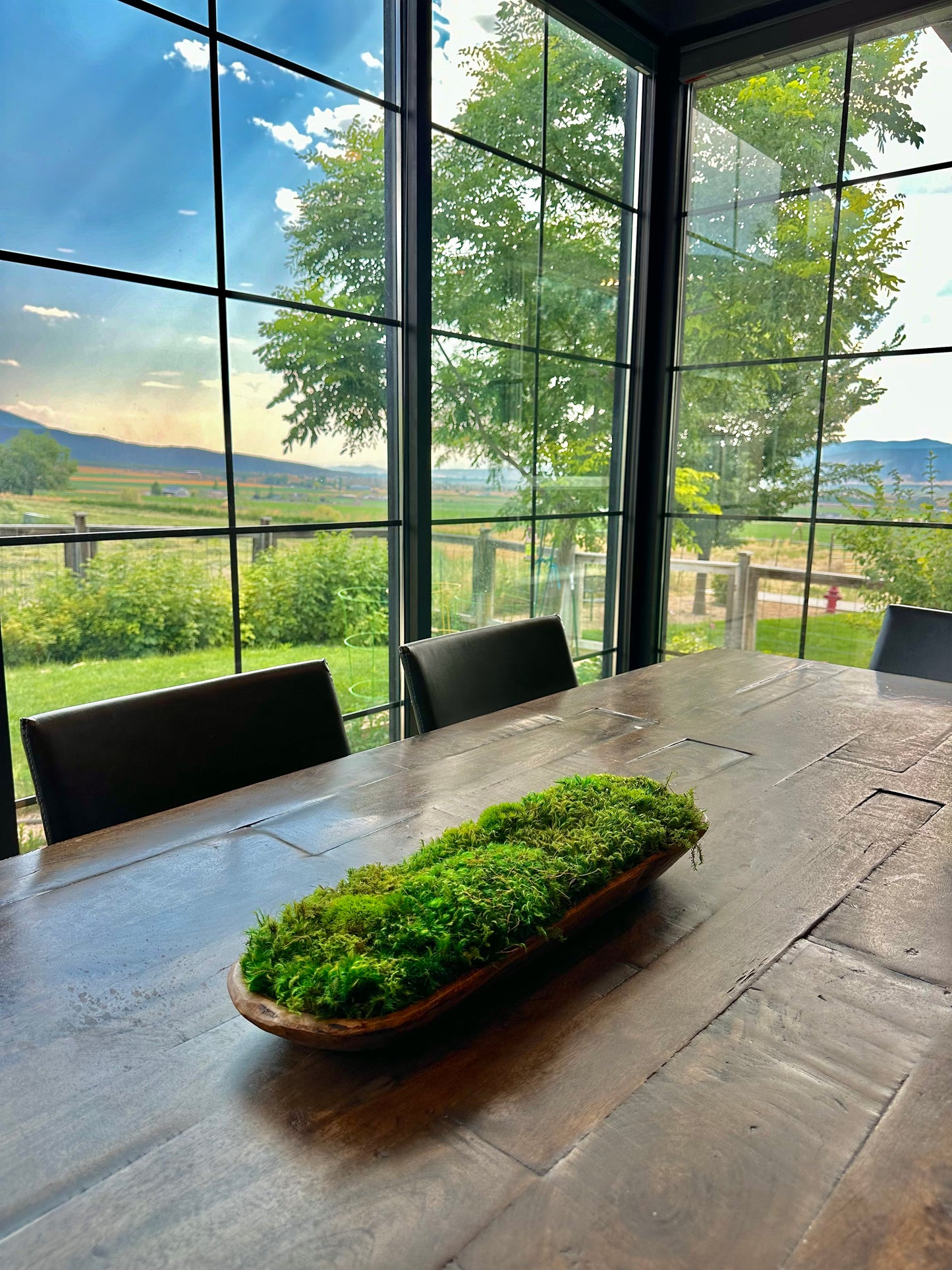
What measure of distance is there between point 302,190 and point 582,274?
1366 millimetres

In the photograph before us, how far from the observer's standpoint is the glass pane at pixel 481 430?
2.81 meters

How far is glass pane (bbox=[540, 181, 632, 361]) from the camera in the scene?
3.21m

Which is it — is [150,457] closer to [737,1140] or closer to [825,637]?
[737,1140]

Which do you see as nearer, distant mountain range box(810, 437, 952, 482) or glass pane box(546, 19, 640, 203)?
distant mountain range box(810, 437, 952, 482)

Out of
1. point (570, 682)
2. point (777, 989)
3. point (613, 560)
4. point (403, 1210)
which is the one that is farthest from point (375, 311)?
point (403, 1210)

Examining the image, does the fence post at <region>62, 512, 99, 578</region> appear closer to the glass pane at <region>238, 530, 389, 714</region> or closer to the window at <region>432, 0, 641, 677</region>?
the glass pane at <region>238, 530, 389, 714</region>

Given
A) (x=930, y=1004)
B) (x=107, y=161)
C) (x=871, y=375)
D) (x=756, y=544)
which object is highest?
(x=107, y=161)

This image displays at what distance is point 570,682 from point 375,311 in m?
1.32

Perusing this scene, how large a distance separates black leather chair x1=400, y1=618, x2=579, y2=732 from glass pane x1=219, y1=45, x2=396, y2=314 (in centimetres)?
115

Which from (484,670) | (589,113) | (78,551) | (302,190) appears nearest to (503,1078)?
(484,670)

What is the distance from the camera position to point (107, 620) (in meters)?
2.06

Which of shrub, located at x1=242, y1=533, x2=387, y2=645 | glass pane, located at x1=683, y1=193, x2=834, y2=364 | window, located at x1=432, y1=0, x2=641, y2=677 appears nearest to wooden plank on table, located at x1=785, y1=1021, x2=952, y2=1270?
shrub, located at x1=242, y1=533, x2=387, y2=645

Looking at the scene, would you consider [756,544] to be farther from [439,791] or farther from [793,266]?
[439,791]

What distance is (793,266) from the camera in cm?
329
